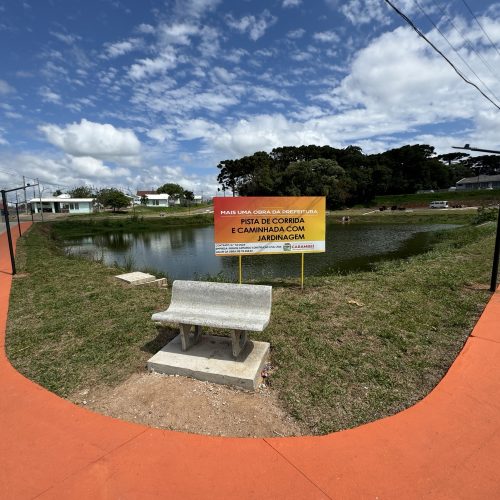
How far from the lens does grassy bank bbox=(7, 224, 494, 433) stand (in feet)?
10.0

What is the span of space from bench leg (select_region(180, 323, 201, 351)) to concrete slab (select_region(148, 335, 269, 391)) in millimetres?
56

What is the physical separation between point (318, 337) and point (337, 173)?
57.7 metres

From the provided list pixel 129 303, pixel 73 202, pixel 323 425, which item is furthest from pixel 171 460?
pixel 73 202

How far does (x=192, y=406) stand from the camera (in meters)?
2.87

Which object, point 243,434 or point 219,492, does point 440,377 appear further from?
point 219,492

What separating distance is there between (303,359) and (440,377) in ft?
4.63

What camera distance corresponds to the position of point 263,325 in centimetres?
327

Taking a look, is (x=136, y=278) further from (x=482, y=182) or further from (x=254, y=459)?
(x=482, y=182)

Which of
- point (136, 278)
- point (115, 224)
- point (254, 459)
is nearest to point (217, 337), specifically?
point (254, 459)

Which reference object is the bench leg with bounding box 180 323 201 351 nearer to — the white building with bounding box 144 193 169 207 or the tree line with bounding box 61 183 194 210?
the tree line with bounding box 61 183 194 210

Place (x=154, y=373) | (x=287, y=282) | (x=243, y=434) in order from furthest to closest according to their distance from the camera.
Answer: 1. (x=287, y=282)
2. (x=154, y=373)
3. (x=243, y=434)

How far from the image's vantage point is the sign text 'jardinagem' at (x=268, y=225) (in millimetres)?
6254

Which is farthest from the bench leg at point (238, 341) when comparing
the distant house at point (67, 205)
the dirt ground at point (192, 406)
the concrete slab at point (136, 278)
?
the distant house at point (67, 205)

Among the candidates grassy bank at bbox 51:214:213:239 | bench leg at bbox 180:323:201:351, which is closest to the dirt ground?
bench leg at bbox 180:323:201:351
